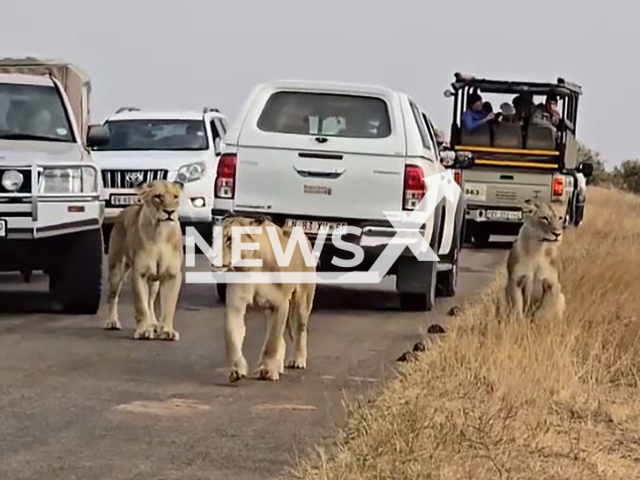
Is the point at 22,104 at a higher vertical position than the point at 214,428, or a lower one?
higher

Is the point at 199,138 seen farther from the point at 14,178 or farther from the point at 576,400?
the point at 576,400

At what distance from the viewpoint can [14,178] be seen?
38.6 ft

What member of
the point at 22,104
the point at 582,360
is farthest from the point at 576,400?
the point at 22,104

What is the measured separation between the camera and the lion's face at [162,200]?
1109 centimetres

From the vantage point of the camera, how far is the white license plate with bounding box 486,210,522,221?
23.5m

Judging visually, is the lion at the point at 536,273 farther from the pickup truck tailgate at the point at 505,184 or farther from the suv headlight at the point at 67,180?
the pickup truck tailgate at the point at 505,184

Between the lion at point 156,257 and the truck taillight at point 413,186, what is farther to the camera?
the truck taillight at point 413,186

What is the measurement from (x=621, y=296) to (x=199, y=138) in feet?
30.4

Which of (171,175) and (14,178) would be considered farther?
(171,175)

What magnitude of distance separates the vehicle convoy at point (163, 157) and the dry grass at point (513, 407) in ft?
24.3

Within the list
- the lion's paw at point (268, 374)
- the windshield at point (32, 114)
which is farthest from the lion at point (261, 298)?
the windshield at point (32, 114)

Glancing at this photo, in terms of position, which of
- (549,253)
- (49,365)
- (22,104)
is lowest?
(49,365)

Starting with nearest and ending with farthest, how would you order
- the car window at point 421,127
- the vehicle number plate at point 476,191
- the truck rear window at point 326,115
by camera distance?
the truck rear window at point 326,115 < the car window at point 421,127 < the vehicle number plate at point 476,191

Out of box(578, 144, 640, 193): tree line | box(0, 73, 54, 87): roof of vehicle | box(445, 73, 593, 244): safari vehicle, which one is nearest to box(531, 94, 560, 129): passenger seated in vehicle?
box(445, 73, 593, 244): safari vehicle
